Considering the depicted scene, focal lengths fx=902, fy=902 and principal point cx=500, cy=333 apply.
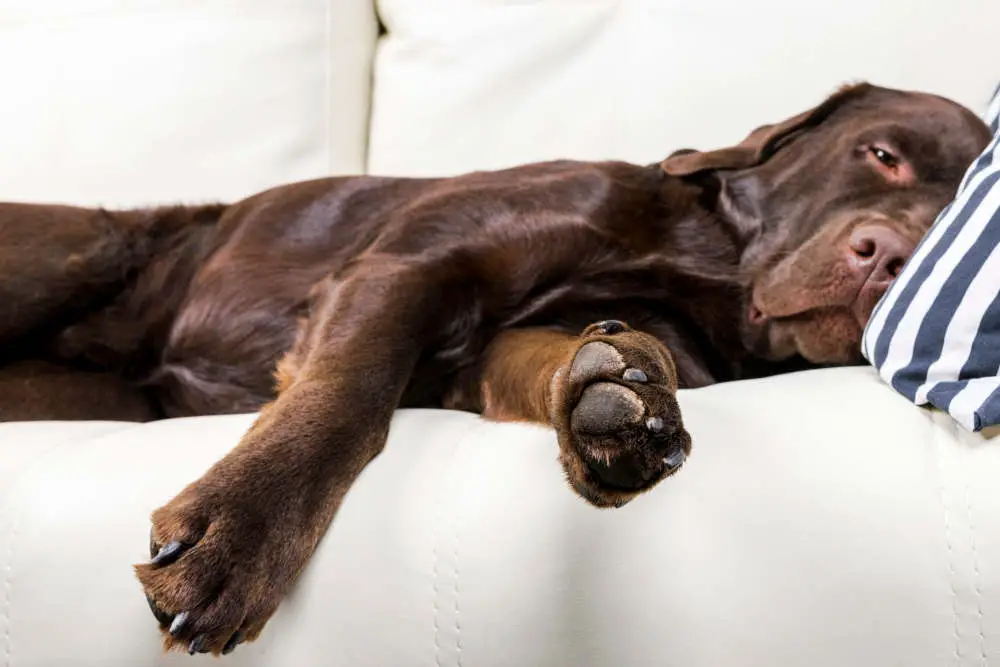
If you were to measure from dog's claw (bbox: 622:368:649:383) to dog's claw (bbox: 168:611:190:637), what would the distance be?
0.45 meters

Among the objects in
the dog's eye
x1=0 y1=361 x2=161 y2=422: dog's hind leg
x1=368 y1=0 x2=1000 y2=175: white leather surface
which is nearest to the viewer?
the dog's eye

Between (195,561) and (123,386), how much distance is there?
0.94m

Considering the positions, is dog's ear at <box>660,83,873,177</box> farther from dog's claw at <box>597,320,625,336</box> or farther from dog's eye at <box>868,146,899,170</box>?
dog's claw at <box>597,320,625,336</box>

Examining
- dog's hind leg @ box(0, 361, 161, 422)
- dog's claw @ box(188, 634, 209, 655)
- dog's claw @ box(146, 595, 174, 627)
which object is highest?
dog's claw @ box(146, 595, 174, 627)

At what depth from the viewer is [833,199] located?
1.43 metres

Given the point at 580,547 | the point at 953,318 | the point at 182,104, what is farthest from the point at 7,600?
the point at 182,104

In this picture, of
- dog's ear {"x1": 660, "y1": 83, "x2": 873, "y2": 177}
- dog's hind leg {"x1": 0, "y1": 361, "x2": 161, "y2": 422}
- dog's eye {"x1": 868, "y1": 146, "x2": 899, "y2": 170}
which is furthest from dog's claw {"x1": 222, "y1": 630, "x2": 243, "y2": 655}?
dog's eye {"x1": 868, "y1": 146, "x2": 899, "y2": 170}

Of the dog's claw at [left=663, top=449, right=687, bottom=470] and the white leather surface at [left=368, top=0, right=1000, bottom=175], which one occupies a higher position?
the dog's claw at [left=663, top=449, right=687, bottom=470]

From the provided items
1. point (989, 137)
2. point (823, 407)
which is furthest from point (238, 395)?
point (989, 137)

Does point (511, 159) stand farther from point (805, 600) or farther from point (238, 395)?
point (805, 600)

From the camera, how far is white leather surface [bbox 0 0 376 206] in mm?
2131

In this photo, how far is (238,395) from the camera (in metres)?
1.55

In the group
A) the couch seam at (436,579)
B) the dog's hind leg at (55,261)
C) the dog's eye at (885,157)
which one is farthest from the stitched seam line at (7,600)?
the dog's eye at (885,157)

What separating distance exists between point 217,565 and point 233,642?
2.7 inches
